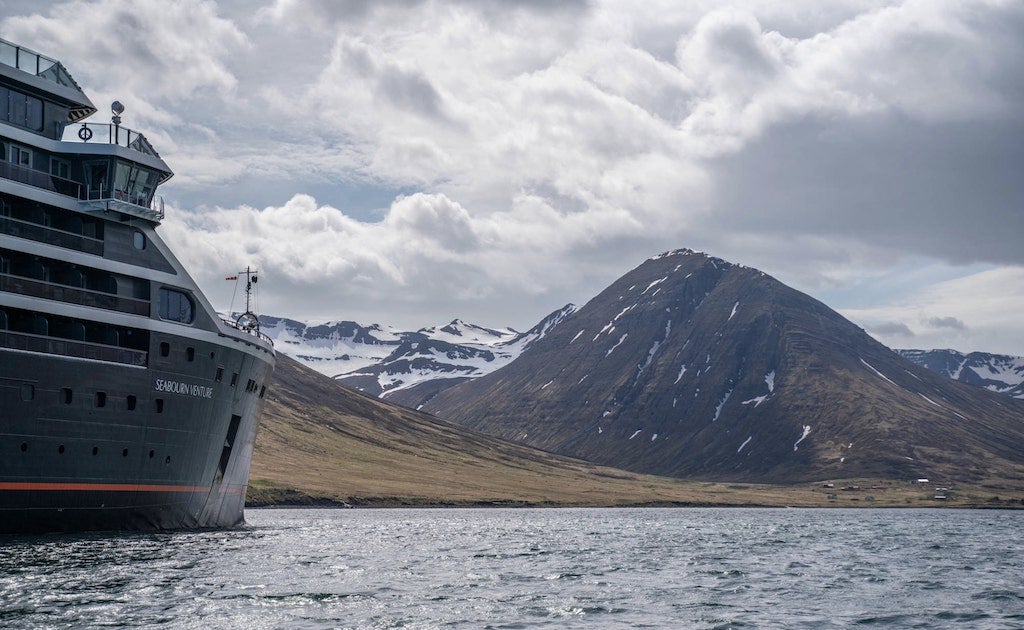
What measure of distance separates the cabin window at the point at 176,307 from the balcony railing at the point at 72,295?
142 centimetres

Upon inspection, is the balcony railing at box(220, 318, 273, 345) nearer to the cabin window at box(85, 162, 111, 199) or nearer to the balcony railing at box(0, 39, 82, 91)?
the cabin window at box(85, 162, 111, 199)

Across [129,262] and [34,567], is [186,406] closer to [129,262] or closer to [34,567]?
[129,262]

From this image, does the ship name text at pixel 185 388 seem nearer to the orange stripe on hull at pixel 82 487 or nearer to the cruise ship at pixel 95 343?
the cruise ship at pixel 95 343

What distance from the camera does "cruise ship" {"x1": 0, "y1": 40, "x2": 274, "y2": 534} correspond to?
184 ft

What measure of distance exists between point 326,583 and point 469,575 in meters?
9.21

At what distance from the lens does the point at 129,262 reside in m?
65.4

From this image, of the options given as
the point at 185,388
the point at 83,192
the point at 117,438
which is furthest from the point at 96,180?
the point at 117,438

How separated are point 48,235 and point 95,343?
703 centimetres

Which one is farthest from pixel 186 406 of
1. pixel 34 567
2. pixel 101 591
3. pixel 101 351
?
pixel 101 591

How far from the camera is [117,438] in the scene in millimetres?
59156

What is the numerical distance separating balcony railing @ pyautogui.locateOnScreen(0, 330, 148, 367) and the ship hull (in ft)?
1.69

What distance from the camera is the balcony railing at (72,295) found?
57719 mm

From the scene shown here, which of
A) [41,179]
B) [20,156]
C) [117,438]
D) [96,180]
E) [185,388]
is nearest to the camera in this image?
[117,438]

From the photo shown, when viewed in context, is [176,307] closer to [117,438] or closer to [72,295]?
[72,295]
